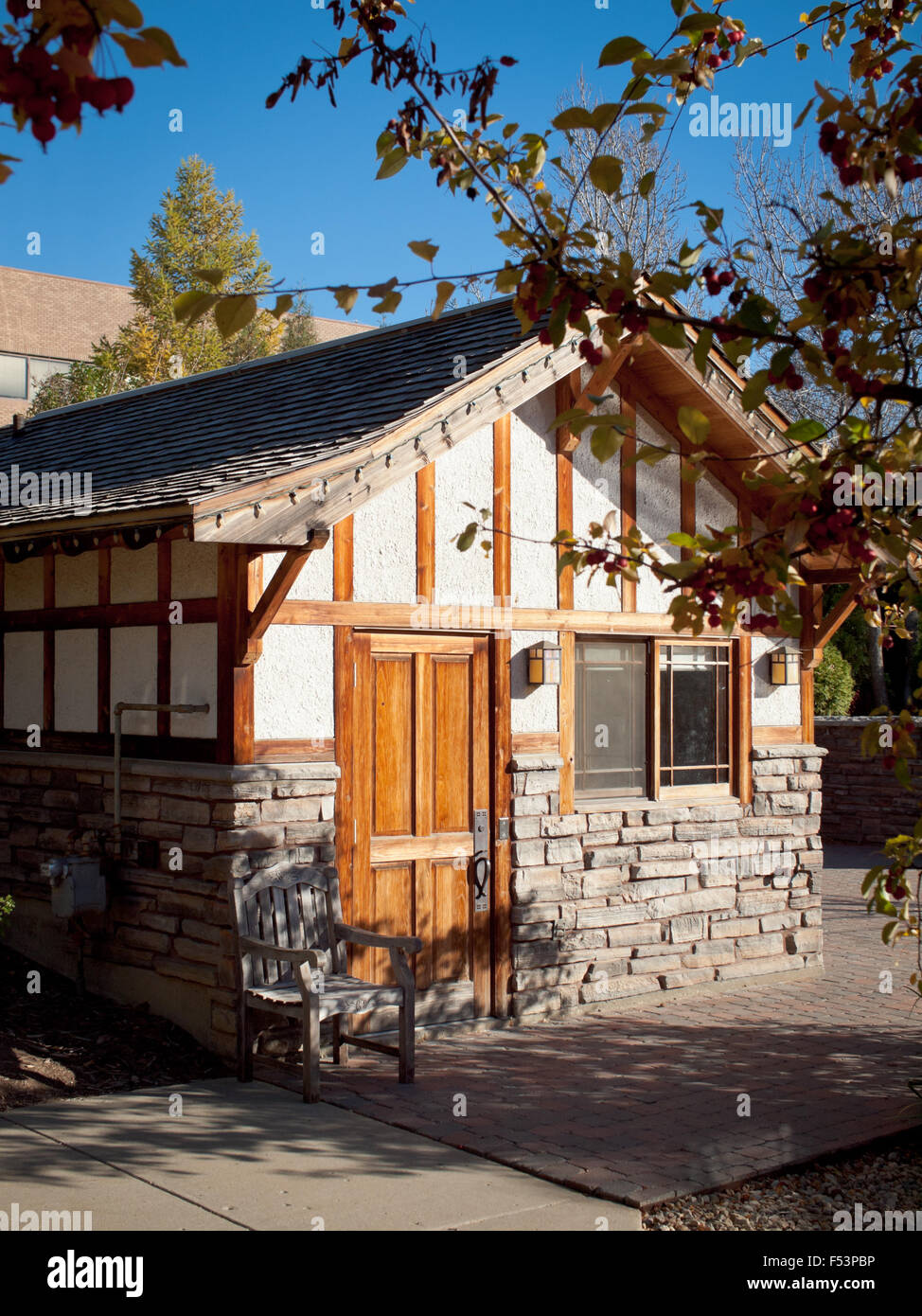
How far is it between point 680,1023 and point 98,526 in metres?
4.84

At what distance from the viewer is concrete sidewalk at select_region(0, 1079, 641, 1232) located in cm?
497

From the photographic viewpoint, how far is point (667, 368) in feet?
29.9

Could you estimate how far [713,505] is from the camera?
9.83 m

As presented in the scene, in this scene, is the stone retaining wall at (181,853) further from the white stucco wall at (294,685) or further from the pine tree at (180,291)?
the pine tree at (180,291)

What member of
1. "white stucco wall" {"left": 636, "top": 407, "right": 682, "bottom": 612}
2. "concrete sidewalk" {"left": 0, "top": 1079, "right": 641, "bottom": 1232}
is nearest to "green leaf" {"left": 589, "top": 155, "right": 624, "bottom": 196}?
"concrete sidewalk" {"left": 0, "top": 1079, "right": 641, "bottom": 1232}

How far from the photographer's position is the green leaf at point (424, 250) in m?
3.11

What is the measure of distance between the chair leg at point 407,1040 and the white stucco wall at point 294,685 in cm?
158

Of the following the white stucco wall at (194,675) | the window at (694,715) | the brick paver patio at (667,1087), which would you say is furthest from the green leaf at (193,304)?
the window at (694,715)

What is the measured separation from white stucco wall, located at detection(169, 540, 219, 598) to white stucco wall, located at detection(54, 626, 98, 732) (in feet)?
3.12

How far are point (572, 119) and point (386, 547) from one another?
492 centimetres

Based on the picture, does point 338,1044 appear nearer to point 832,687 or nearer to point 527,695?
point 527,695

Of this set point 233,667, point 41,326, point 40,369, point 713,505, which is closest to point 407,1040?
point 233,667
